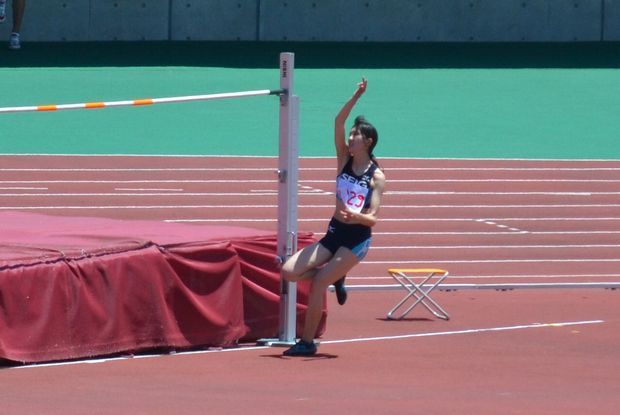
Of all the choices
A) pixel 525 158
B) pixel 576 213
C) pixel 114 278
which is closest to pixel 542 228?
pixel 576 213

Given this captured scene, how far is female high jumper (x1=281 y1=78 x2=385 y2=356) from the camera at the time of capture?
9.26m

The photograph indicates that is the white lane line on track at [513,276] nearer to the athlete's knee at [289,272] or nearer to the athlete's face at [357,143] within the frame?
the athlete's knee at [289,272]

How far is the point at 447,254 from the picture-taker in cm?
1516

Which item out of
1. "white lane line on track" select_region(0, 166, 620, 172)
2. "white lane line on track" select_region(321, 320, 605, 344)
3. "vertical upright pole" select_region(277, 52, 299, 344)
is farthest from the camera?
"white lane line on track" select_region(0, 166, 620, 172)

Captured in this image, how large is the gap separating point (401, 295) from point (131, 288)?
440 cm

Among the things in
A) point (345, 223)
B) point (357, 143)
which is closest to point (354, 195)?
point (345, 223)

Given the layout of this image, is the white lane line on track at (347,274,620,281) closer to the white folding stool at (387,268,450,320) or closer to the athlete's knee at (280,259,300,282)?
the white folding stool at (387,268,450,320)

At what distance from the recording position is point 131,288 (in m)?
9.30

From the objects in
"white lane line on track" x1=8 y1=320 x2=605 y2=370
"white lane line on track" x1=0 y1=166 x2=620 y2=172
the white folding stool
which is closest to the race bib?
"white lane line on track" x1=8 y1=320 x2=605 y2=370
